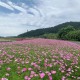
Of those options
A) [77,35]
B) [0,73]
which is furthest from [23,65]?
[77,35]

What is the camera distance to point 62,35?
100125mm

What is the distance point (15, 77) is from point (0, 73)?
0.85 metres

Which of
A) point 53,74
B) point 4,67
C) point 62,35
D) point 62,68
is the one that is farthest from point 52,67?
point 62,35

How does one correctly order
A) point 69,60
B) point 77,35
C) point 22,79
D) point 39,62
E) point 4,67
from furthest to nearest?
point 77,35
point 69,60
point 39,62
point 4,67
point 22,79

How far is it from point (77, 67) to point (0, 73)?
3408 mm

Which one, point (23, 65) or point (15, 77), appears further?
point (23, 65)

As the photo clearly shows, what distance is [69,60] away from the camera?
1149 centimetres

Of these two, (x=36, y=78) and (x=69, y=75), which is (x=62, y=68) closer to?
(x=69, y=75)

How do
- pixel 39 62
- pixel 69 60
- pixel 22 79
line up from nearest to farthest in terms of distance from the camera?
pixel 22 79
pixel 39 62
pixel 69 60

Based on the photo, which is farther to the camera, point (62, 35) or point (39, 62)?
point (62, 35)

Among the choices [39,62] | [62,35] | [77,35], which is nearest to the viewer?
[39,62]

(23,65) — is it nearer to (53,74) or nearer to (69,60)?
(53,74)

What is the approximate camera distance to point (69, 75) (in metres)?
8.47

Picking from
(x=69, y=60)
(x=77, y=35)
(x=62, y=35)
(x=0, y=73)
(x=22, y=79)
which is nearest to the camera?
(x=22, y=79)
